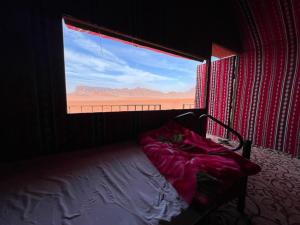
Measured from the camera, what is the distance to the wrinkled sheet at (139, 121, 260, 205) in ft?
2.71

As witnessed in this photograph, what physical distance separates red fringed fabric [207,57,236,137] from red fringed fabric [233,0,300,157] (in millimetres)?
224

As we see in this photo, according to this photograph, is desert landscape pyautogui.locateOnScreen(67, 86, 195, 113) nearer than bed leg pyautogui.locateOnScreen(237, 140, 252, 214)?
No

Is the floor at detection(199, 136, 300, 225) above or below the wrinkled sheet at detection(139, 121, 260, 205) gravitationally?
below

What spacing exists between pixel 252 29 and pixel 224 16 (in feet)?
2.11

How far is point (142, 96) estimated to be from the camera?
265cm

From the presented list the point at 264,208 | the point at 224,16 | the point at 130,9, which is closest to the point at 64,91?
the point at 130,9

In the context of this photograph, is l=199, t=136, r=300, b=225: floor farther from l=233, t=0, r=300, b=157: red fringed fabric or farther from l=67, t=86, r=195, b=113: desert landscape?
l=67, t=86, r=195, b=113: desert landscape

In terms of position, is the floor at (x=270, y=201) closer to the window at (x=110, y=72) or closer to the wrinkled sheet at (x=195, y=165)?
the wrinkled sheet at (x=195, y=165)

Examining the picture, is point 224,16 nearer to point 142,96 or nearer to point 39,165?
point 142,96

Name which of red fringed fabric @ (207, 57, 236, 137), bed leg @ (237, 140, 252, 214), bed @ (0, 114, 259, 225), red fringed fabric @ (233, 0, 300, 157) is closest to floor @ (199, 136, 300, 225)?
bed leg @ (237, 140, 252, 214)

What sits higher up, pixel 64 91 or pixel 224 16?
pixel 224 16

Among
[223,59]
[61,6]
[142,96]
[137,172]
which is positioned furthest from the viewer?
[223,59]

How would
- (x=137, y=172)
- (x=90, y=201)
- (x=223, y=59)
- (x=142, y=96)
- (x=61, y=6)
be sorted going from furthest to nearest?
(x=223, y=59), (x=142, y=96), (x=61, y=6), (x=137, y=172), (x=90, y=201)

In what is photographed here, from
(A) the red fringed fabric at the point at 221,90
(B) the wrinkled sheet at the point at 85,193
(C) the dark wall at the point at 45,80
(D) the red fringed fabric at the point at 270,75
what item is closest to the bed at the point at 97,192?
(B) the wrinkled sheet at the point at 85,193
